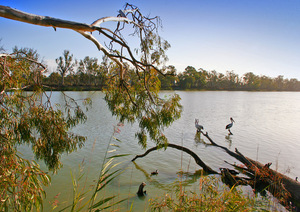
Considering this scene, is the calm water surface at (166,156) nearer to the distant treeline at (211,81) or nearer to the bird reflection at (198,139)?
the bird reflection at (198,139)

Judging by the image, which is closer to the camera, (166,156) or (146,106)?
(146,106)

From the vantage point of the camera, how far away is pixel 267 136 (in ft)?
28.6

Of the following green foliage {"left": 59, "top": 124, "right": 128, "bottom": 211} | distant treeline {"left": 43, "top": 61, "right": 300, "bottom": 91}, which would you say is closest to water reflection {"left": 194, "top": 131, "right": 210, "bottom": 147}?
green foliage {"left": 59, "top": 124, "right": 128, "bottom": 211}

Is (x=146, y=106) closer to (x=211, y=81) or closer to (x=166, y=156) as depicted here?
(x=166, y=156)

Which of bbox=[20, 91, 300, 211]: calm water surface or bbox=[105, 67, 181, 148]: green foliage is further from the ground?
bbox=[105, 67, 181, 148]: green foliage

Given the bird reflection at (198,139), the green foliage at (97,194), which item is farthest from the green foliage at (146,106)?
the bird reflection at (198,139)

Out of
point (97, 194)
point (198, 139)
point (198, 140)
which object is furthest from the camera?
point (198, 139)

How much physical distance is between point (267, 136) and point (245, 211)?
25.6ft

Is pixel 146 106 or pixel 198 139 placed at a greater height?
pixel 146 106

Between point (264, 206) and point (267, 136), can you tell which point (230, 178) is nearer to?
point (264, 206)

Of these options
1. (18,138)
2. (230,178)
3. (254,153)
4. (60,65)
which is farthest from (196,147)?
(60,65)

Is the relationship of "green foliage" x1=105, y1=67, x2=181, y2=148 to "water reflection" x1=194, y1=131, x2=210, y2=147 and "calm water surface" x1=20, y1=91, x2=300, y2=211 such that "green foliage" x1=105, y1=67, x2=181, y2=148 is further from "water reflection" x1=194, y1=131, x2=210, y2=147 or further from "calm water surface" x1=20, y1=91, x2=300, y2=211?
"water reflection" x1=194, y1=131, x2=210, y2=147

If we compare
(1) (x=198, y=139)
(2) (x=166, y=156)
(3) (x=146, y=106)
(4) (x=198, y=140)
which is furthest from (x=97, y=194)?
(1) (x=198, y=139)

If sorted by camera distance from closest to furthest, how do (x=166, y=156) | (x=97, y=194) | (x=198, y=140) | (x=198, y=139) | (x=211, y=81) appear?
1. (x=97, y=194)
2. (x=166, y=156)
3. (x=198, y=140)
4. (x=198, y=139)
5. (x=211, y=81)
